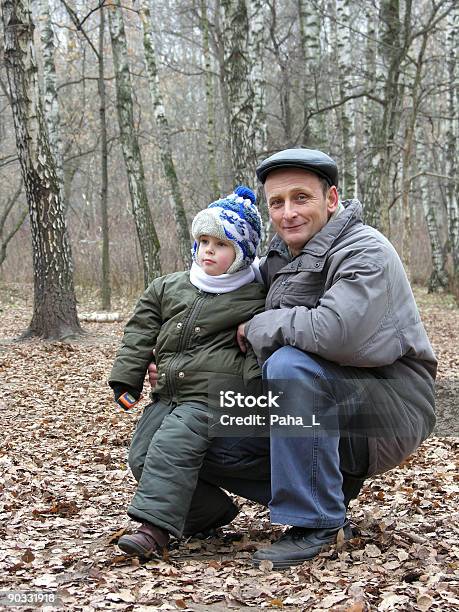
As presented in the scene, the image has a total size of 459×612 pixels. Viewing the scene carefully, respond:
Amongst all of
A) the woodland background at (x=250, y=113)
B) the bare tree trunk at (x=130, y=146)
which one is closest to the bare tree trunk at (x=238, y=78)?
the woodland background at (x=250, y=113)

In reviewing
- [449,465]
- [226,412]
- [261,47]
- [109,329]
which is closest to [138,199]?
[109,329]

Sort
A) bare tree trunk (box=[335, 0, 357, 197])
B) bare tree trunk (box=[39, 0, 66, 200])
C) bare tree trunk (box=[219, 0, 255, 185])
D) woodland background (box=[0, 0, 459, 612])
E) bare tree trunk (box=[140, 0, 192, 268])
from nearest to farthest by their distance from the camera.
Result: woodland background (box=[0, 0, 459, 612])
bare tree trunk (box=[219, 0, 255, 185])
bare tree trunk (box=[39, 0, 66, 200])
bare tree trunk (box=[335, 0, 357, 197])
bare tree trunk (box=[140, 0, 192, 268])

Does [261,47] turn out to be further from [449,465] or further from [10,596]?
[10,596]

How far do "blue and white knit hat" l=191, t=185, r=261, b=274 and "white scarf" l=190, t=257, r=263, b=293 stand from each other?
0.03 metres

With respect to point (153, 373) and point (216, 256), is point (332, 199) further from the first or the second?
point (153, 373)

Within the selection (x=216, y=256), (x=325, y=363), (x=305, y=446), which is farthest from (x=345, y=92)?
(x=305, y=446)

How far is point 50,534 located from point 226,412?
3.51ft

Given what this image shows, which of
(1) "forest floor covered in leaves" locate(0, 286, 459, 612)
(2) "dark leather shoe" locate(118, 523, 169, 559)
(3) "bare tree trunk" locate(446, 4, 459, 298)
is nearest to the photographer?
(1) "forest floor covered in leaves" locate(0, 286, 459, 612)

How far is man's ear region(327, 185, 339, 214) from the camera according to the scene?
3528mm

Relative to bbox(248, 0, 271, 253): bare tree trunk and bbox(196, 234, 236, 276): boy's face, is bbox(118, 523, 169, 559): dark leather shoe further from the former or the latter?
bbox(248, 0, 271, 253): bare tree trunk

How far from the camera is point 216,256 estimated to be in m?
3.60

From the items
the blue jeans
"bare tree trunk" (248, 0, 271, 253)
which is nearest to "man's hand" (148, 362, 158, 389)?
the blue jeans

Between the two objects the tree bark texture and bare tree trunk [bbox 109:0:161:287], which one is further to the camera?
the tree bark texture

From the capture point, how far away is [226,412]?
11.3 ft
